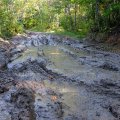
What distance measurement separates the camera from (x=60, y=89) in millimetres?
12523

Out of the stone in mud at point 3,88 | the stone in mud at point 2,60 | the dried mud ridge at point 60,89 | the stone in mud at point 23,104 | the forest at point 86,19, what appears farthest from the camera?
the forest at point 86,19

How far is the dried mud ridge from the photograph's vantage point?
957cm

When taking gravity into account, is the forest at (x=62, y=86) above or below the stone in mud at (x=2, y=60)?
above

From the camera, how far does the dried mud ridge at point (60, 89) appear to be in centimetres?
957

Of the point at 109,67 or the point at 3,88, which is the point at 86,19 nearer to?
the point at 109,67

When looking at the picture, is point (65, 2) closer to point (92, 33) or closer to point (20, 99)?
point (92, 33)

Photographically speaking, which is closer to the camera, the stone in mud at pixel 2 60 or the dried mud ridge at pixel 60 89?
the dried mud ridge at pixel 60 89

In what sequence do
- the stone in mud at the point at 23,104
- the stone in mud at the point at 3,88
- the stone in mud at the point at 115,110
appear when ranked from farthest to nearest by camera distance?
the stone in mud at the point at 3,88, the stone in mud at the point at 115,110, the stone in mud at the point at 23,104

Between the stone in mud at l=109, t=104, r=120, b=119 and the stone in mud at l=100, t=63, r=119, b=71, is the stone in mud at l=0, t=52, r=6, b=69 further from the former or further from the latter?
the stone in mud at l=109, t=104, r=120, b=119

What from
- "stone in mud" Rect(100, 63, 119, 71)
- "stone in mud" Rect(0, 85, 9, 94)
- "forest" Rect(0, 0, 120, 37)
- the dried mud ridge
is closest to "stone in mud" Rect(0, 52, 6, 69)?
the dried mud ridge

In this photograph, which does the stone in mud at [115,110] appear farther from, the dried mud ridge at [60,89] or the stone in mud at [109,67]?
the stone in mud at [109,67]

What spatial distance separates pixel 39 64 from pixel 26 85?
5.49m

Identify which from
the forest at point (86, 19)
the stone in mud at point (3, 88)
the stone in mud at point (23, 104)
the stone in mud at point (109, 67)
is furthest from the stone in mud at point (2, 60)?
the forest at point (86, 19)

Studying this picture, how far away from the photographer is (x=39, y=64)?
1791cm
